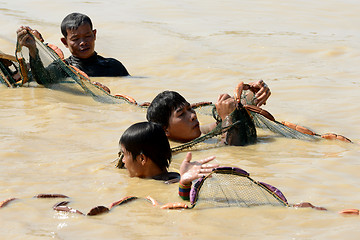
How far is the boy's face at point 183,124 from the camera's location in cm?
601

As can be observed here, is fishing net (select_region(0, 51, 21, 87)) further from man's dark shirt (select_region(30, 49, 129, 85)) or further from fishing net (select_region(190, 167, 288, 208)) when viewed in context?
fishing net (select_region(190, 167, 288, 208))

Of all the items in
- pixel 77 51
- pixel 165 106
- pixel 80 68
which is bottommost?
pixel 80 68

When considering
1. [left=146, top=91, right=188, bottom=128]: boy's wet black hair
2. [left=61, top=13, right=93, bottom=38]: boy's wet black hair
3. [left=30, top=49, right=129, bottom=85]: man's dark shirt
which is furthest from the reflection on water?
[left=61, top=13, right=93, bottom=38]: boy's wet black hair

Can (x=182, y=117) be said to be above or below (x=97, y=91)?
above

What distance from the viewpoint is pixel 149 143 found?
489 centimetres

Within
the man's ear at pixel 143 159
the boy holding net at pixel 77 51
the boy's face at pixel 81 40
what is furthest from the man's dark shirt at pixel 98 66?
the man's ear at pixel 143 159

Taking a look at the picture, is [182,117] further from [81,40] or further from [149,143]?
[81,40]

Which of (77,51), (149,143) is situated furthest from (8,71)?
(149,143)

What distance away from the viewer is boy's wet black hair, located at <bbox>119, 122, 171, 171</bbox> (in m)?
4.90

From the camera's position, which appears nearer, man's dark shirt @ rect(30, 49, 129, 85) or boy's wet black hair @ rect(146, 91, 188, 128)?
boy's wet black hair @ rect(146, 91, 188, 128)

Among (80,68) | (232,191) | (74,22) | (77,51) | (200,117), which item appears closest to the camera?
(232,191)

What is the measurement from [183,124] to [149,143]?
3.83 ft

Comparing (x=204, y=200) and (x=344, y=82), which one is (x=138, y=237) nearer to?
(x=204, y=200)

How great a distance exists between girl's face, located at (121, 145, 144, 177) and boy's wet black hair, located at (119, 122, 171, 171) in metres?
0.03
